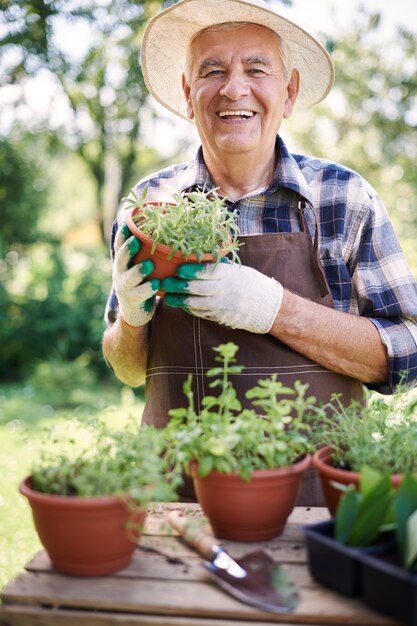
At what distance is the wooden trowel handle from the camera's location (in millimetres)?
1324

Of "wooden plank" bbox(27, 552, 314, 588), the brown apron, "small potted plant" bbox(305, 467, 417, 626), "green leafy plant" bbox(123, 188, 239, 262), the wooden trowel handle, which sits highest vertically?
"green leafy plant" bbox(123, 188, 239, 262)

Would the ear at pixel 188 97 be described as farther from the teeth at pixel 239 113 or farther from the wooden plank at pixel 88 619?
the wooden plank at pixel 88 619

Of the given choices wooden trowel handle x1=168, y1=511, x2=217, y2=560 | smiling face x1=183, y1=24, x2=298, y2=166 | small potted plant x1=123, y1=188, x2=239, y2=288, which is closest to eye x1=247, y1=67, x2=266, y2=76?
smiling face x1=183, y1=24, x2=298, y2=166

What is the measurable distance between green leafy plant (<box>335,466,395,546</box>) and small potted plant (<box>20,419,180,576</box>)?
0.98 feet

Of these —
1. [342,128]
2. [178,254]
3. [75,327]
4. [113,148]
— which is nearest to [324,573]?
[178,254]

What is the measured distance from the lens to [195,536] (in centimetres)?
136

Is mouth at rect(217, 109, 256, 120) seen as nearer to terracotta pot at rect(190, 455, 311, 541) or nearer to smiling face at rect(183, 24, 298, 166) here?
smiling face at rect(183, 24, 298, 166)

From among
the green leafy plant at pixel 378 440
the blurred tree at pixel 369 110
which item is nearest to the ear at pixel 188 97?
the green leafy plant at pixel 378 440

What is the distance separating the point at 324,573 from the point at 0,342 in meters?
7.41

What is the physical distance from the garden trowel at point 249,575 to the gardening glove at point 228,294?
2.22ft

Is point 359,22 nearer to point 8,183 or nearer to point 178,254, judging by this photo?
point 8,183

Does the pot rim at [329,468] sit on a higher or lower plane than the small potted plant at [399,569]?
higher

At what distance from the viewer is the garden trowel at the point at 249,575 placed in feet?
3.81

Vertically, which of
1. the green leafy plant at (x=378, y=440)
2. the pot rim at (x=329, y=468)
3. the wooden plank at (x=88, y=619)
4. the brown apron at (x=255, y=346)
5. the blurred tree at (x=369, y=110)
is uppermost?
the blurred tree at (x=369, y=110)
